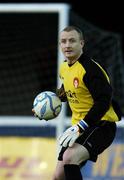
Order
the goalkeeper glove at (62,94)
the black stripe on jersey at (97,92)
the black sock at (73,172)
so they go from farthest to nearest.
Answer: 1. the goalkeeper glove at (62,94)
2. the black sock at (73,172)
3. the black stripe on jersey at (97,92)

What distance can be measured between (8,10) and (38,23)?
132 centimetres

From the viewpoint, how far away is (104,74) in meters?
6.43

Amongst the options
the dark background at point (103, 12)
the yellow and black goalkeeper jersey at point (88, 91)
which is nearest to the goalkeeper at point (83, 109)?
the yellow and black goalkeeper jersey at point (88, 91)

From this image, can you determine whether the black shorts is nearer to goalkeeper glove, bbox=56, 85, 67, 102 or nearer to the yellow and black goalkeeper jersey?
the yellow and black goalkeeper jersey

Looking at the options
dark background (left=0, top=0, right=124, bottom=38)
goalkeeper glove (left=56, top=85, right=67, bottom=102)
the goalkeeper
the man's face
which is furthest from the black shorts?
dark background (left=0, top=0, right=124, bottom=38)

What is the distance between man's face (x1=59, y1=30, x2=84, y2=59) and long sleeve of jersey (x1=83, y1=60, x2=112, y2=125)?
→ 0.24m

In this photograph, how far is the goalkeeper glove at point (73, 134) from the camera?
637cm

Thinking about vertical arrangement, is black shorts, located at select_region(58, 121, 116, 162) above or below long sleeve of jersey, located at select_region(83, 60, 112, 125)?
below

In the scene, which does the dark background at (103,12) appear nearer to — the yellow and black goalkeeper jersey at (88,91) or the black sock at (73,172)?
the yellow and black goalkeeper jersey at (88,91)

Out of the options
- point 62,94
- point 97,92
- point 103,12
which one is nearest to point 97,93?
point 97,92

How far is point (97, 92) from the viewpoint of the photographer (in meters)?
6.36

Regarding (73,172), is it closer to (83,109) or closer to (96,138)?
(96,138)

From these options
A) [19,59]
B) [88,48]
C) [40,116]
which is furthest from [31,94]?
[40,116]

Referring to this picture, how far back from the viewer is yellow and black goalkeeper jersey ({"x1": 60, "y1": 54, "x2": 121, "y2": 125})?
6352 mm
